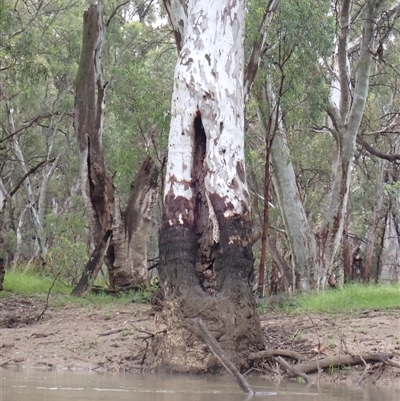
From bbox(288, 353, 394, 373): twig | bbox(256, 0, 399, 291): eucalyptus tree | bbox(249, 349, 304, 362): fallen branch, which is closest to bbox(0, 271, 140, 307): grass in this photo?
bbox(256, 0, 399, 291): eucalyptus tree

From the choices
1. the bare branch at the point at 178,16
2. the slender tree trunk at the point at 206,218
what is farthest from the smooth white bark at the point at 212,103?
the bare branch at the point at 178,16

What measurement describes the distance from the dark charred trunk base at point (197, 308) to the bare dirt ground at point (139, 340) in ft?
0.99

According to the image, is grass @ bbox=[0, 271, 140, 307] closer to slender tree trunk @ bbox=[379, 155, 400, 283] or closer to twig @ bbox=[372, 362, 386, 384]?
twig @ bbox=[372, 362, 386, 384]

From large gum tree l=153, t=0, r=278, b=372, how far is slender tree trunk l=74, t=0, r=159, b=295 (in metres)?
5.20

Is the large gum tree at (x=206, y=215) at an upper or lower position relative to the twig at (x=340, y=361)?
upper

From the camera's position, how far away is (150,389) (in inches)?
238

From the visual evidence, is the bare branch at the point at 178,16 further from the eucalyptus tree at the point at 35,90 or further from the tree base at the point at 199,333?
the tree base at the point at 199,333

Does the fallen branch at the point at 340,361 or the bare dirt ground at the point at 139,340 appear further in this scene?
the bare dirt ground at the point at 139,340

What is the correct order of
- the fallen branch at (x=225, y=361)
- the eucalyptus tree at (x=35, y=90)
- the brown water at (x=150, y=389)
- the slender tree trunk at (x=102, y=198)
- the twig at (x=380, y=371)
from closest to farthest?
the brown water at (x=150, y=389)
the fallen branch at (x=225, y=361)
the twig at (x=380, y=371)
the slender tree trunk at (x=102, y=198)
the eucalyptus tree at (x=35, y=90)

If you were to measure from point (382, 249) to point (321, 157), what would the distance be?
4959mm

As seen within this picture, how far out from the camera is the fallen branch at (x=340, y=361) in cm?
734

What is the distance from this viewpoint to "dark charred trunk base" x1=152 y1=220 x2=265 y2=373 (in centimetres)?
764

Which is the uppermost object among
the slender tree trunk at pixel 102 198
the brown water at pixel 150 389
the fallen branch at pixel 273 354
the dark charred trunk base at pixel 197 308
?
the slender tree trunk at pixel 102 198

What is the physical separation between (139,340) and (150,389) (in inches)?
108
